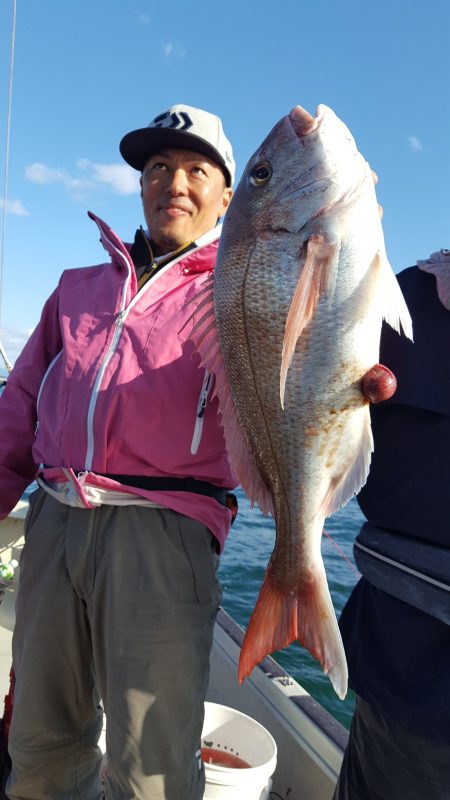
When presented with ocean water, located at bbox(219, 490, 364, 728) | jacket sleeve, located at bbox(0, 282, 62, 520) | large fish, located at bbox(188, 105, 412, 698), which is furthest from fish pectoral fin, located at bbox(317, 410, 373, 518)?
ocean water, located at bbox(219, 490, 364, 728)

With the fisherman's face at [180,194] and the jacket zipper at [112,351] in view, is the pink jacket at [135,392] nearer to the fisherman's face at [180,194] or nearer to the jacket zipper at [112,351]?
the jacket zipper at [112,351]

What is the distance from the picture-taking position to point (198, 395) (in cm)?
216

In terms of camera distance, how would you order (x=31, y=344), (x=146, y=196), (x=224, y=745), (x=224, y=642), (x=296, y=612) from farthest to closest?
(x=224, y=642), (x=224, y=745), (x=31, y=344), (x=146, y=196), (x=296, y=612)

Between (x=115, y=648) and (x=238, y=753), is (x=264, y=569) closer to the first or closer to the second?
(x=238, y=753)

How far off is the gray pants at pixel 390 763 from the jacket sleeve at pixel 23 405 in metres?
1.75

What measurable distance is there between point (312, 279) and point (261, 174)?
0.50 m

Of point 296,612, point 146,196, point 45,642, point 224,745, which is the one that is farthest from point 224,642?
point 146,196

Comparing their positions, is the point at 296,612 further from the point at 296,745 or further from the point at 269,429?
the point at 296,745

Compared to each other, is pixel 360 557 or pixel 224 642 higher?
pixel 360 557

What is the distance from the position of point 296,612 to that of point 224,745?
5.46ft

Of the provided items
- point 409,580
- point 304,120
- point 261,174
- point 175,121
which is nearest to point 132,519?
point 409,580

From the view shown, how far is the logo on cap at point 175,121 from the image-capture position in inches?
92.6

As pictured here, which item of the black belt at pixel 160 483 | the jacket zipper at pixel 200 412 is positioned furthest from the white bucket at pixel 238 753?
the jacket zipper at pixel 200 412

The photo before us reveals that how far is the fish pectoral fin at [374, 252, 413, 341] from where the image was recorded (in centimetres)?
159
